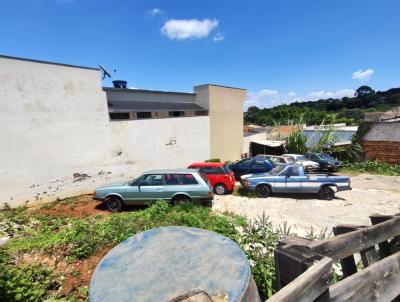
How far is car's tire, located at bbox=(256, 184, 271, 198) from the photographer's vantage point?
12281mm

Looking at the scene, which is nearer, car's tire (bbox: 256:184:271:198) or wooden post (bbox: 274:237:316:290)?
wooden post (bbox: 274:237:316:290)

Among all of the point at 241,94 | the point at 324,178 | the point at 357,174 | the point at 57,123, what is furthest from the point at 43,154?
the point at 357,174

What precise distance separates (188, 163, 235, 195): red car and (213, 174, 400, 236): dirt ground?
20.1 inches

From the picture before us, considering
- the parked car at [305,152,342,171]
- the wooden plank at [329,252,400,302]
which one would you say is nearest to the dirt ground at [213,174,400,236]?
the parked car at [305,152,342,171]

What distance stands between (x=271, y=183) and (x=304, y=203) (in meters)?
1.74

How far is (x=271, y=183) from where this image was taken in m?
12.2

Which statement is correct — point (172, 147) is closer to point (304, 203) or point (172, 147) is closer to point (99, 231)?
point (304, 203)

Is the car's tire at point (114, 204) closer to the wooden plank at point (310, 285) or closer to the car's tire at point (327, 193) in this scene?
the car's tire at point (327, 193)

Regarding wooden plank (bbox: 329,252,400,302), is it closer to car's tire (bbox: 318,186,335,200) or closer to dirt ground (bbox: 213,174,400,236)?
dirt ground (bbox: 213,174,400,236)

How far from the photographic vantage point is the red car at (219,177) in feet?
41.8

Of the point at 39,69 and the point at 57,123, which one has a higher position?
the point at 39,69

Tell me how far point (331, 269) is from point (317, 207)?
33.5 feet

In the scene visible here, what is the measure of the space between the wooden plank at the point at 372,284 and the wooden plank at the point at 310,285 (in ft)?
0.64

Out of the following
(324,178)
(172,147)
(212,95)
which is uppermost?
(212,95)
